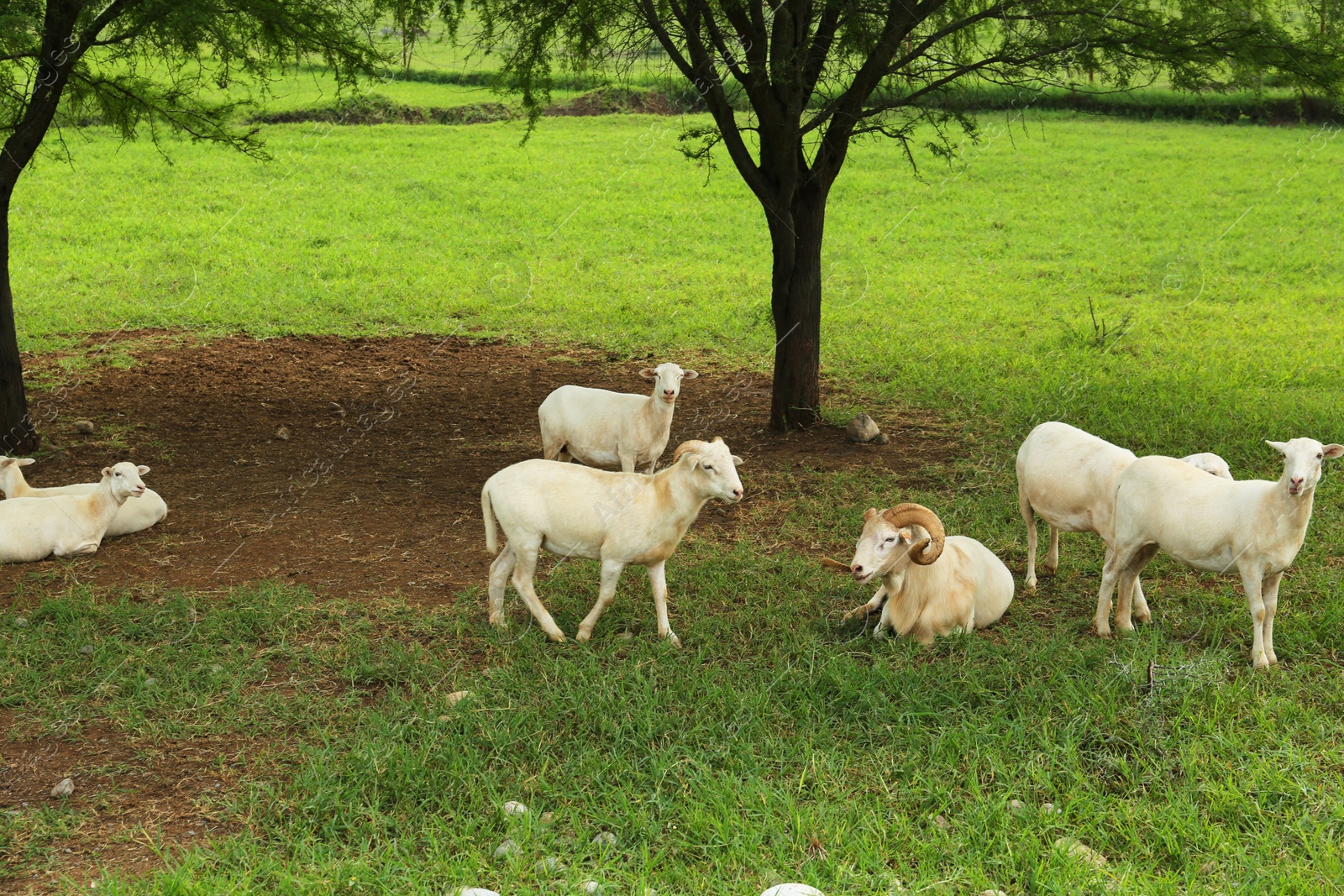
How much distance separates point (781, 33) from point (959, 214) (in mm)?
13469

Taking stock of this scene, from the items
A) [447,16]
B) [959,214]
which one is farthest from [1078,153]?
[447,16]

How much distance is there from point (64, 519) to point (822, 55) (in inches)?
270

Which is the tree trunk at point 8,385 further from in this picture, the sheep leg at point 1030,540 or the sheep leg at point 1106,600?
the sheep leg at point 1106,600

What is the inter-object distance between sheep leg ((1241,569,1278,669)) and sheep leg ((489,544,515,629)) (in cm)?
381

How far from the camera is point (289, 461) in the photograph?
9.37 metres

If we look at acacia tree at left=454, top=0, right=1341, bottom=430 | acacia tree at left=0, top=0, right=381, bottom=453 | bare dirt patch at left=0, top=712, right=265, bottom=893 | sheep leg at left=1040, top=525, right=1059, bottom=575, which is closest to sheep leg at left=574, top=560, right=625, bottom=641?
bare dirt patch at left=0, top=712, right=265, bottom=893

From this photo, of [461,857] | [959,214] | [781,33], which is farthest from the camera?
[959,214]

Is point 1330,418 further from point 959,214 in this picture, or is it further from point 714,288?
point 959,214

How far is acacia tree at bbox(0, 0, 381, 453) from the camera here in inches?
352

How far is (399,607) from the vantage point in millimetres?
6555

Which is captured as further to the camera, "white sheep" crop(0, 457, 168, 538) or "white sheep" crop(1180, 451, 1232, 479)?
"white sheep" crop(0, 457, 168, 538)

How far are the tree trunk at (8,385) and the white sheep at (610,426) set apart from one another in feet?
15.2

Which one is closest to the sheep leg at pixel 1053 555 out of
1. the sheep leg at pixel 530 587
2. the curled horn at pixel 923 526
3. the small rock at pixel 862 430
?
the curled horn at pixel 923 526

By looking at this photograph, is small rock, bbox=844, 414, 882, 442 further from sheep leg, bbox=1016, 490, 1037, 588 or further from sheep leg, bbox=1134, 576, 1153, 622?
sheep leg, bbox=1134, 576, 1153, 622
